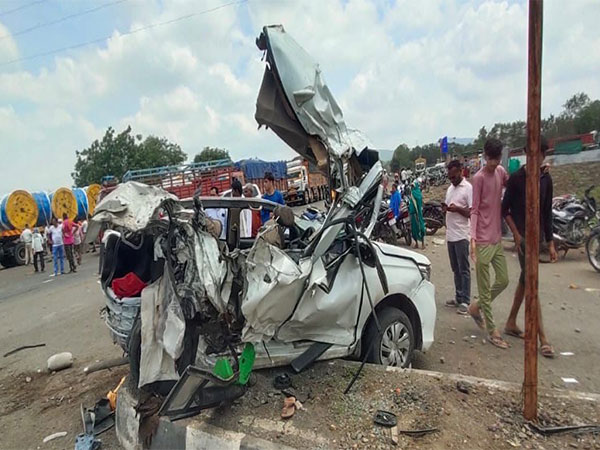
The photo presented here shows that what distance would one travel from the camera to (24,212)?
54.4 feet

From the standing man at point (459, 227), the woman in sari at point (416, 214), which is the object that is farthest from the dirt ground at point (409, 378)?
the woman in sari at point (416, 214)

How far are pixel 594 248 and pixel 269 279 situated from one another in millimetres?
6915

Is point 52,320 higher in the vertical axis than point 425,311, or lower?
lower

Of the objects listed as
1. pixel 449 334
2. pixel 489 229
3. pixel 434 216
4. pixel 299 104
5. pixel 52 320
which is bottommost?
pixel 52 320

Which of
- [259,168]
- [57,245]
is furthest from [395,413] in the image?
[259,168]

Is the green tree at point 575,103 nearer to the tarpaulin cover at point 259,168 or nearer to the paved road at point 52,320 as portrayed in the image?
the tarpaulin cover at point 259,168

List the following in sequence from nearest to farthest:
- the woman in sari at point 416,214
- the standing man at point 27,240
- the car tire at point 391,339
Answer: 1. the car tire at point 391,339
2. the woman in sari at point 416,214
3. the standing man at point 27,240

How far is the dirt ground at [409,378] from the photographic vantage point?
243 cm

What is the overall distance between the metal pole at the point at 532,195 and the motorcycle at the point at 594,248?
5.84 meters

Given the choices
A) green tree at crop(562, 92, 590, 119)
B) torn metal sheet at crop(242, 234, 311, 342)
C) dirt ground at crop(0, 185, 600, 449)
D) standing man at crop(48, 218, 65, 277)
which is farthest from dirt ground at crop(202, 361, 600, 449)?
green tree at crop(562, 92, 590, 119)

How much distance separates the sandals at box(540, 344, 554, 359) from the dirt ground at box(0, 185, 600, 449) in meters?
0.06

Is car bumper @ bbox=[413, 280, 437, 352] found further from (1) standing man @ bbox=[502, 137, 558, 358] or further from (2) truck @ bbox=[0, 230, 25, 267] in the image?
(2) truck @ bbox=[0, 230, 25, 267]

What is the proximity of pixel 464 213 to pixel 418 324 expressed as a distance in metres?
2.04

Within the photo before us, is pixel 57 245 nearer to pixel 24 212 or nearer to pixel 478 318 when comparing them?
pixel 24 212
